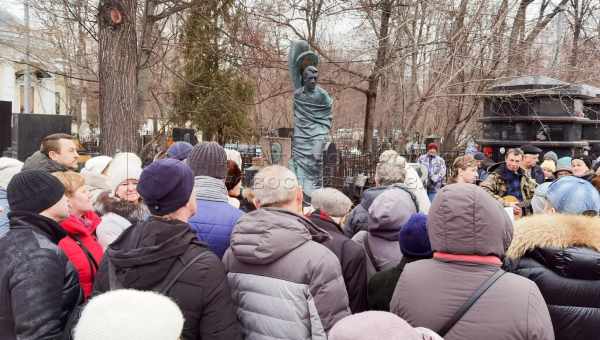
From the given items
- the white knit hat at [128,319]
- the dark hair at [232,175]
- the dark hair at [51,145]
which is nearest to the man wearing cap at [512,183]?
the dark hair at [232,175]

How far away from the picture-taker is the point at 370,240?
344 cm

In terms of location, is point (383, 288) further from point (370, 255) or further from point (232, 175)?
point (232, 175)

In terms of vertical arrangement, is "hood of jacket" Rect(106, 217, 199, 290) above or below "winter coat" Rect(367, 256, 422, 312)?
above

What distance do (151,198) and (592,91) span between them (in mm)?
13069

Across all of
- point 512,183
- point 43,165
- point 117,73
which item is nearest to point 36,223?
point 43,165

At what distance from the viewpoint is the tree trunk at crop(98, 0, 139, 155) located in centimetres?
807

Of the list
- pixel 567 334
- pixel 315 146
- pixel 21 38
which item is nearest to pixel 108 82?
pixel 315 146

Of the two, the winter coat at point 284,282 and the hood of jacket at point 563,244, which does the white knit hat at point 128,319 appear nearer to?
the winter coat at point 284,282

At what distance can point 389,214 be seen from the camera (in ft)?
10.8

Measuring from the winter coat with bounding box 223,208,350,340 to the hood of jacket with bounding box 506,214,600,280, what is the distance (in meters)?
0.94

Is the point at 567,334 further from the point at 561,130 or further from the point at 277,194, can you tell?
the point at 561,130

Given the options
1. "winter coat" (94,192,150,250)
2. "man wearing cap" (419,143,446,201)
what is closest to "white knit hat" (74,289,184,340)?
"winter coat" (94,192,150,250)

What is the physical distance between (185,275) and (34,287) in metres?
0.68

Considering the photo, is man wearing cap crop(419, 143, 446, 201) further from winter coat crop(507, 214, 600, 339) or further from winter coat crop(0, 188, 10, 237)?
winter coat crop(0, 188, 10, 237)
